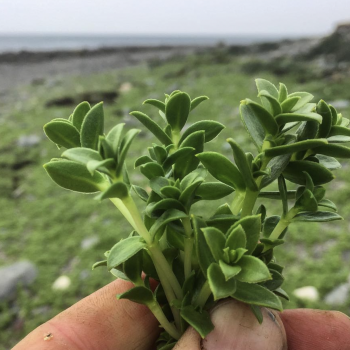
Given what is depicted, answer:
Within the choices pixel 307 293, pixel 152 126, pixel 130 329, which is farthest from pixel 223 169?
pixel 307 293

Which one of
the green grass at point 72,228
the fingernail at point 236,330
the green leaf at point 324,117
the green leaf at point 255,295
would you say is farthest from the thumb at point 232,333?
the green grass at point 72,228

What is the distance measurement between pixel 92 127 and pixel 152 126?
119mm

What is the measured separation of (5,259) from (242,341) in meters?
1.80

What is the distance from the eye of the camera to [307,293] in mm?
1715

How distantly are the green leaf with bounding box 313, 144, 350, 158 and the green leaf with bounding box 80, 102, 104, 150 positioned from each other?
318 mm

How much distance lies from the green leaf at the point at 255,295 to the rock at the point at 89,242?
1694 millimetres

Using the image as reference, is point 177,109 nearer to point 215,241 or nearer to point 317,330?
point 215,241

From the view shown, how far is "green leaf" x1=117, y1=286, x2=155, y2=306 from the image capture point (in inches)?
24.4

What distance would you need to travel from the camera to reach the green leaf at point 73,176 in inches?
20.9

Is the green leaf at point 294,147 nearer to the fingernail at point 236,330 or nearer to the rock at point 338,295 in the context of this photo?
the fingernail at point 236,330

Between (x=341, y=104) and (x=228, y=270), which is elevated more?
(x=228, y=270)

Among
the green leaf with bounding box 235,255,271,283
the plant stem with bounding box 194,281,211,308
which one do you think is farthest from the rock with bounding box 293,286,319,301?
the green leaf with bounding box 235,255,271,283

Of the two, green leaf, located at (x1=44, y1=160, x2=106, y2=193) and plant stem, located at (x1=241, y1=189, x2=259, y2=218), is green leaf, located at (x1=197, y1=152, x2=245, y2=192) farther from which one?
green leaf, located at (x1=44, y1=160, x2=106, y2=193)

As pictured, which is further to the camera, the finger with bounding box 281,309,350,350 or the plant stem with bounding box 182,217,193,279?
the finger with bounding box 281,309,350,350
